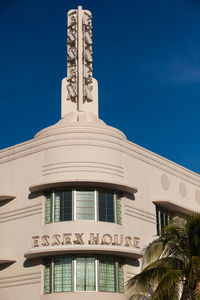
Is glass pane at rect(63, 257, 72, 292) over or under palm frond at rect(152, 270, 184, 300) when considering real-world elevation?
over

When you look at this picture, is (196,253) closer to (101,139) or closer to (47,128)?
(101,139)

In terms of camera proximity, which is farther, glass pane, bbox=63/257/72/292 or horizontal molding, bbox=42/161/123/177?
→ horizontal molding, bbox=42/161/123/177

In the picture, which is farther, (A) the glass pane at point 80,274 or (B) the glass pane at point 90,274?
(B) the glass pane at point 90,274

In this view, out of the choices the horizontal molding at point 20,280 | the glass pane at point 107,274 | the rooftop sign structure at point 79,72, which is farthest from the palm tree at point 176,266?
the rooftop sign structure at point 79,72

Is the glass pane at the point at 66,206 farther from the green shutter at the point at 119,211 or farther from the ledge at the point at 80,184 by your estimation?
the green shutter at the point at 119,211

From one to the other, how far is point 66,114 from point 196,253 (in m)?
16.4

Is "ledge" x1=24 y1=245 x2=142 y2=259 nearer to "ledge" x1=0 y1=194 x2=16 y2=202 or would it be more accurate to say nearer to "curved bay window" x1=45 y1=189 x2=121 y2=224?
"curved bay window" x1=45 y1=189 x2=121 y2=224

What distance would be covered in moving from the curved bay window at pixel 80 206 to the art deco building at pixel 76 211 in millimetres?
55

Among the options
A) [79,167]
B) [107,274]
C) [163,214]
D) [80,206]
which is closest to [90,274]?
[107,274]

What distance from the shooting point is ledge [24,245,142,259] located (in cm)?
2617

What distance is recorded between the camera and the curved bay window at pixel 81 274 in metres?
26.7

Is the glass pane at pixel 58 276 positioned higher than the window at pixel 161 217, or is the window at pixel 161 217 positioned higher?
the window at pixel 161 217

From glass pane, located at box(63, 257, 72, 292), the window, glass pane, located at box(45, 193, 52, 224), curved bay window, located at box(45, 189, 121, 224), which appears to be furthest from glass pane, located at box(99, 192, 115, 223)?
the window

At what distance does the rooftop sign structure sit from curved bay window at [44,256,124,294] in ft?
36.6
